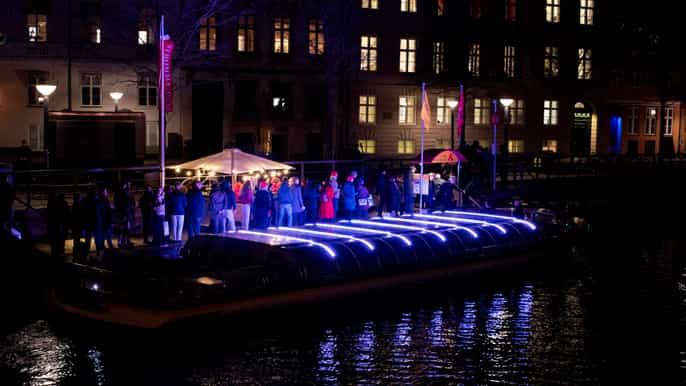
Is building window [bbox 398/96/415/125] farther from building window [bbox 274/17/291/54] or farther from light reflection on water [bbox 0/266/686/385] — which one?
light reflection on water [bbox 0/266/686/385]

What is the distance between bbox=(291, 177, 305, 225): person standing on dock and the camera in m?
26.3

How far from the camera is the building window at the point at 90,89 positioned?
50188 mm

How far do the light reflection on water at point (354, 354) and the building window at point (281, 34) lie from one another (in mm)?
37779

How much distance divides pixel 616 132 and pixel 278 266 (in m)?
54.6

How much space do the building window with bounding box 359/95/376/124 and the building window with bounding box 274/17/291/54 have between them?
6.24 meters

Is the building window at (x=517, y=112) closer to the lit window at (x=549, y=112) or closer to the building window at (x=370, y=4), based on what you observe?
the lit window at (x=549, y=112)

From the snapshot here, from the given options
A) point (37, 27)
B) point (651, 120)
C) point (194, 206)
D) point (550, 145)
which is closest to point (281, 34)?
point (37, 27)

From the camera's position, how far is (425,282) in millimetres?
21953

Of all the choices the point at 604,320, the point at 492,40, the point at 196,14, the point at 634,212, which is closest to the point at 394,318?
the point at 604,320

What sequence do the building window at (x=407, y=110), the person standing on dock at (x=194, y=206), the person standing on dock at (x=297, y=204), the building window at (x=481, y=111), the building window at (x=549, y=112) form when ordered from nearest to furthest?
the person standing on dock at (x=194, y=206) → the person standing on dock at (x=297, y=204) → the building window at (x=407, y=110) → the building window at (x=481, y=111) → the building window at (x=549, y=112)

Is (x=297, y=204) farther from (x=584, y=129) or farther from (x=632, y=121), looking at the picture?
(x=632, y=121)

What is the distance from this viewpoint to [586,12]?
65250 mm

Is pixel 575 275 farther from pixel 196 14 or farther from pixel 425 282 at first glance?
pixel 196 14

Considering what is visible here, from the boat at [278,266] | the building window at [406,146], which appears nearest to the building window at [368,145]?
the building window at [406,146]
